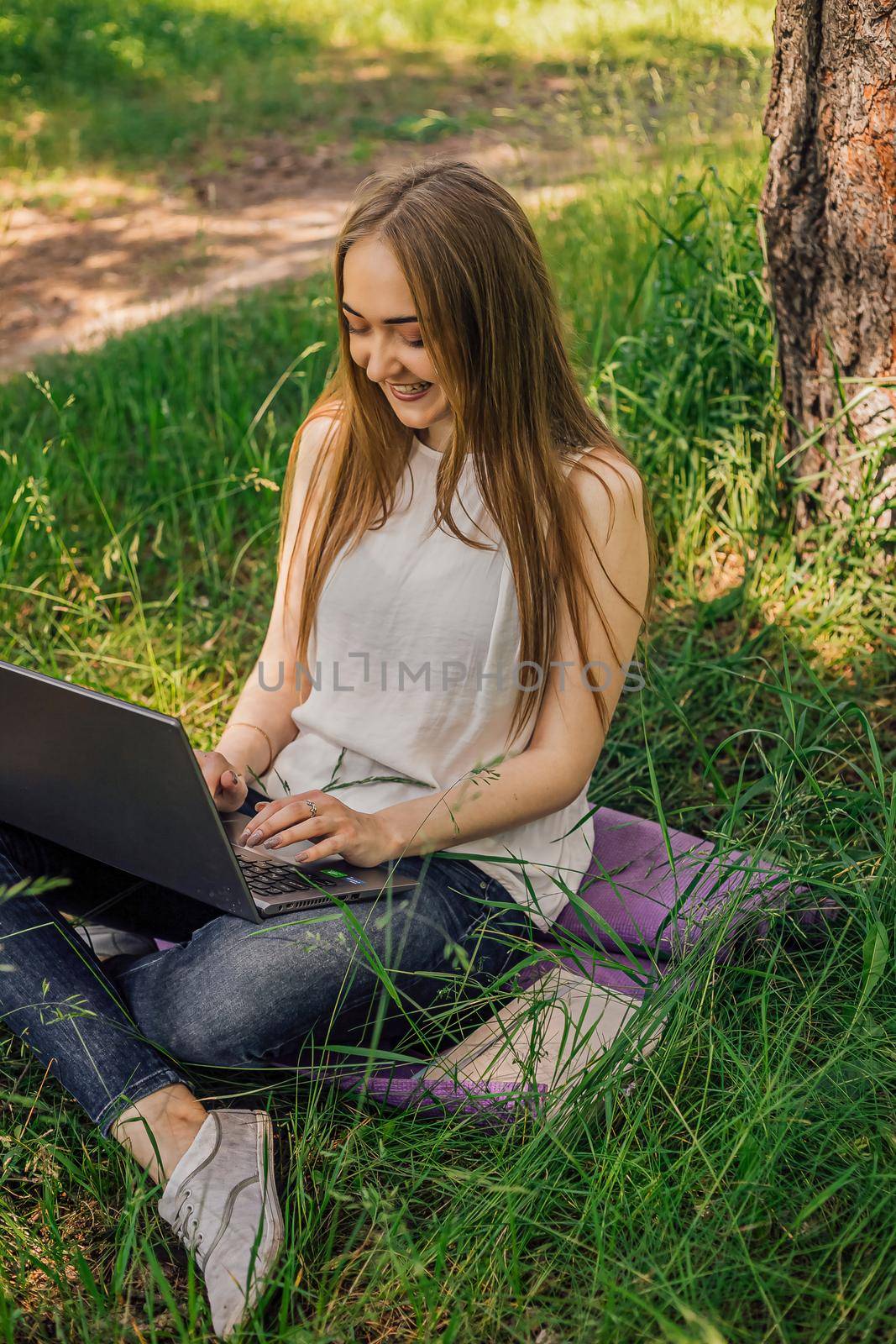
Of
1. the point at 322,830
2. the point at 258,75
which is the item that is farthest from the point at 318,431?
the point at 258,75

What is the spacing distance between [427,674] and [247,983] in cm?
55

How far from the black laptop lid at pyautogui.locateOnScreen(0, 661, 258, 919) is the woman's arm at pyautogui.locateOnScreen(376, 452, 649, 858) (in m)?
0.31

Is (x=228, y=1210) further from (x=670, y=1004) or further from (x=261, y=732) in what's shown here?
(x=261, y=732)

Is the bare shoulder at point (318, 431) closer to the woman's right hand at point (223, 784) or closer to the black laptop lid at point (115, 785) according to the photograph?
the woman's right hand at point (223, 784)

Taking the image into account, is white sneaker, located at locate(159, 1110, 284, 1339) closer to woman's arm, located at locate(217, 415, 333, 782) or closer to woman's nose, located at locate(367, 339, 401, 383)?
woman's arm, located at locate(217, 415, 333, 782)

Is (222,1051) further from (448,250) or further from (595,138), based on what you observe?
(595,138)

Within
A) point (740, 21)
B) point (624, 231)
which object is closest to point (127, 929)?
point (624, 231)

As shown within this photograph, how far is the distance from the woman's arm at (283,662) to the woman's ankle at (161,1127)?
0.59m

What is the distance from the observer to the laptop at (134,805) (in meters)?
1.43

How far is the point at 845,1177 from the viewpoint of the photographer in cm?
137

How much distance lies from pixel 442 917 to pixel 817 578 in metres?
1.31

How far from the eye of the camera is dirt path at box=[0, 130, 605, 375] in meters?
4.95

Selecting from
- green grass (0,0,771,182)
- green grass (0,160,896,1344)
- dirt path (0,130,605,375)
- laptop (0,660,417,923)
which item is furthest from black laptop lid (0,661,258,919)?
green grass (0,0,771,182)

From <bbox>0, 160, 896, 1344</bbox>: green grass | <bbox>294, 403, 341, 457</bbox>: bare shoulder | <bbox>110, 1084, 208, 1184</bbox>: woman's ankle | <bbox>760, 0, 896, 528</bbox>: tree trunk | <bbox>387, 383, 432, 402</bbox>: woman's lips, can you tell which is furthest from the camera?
<bbox>760, 0, 896, 528</bbox>: tree trunk
